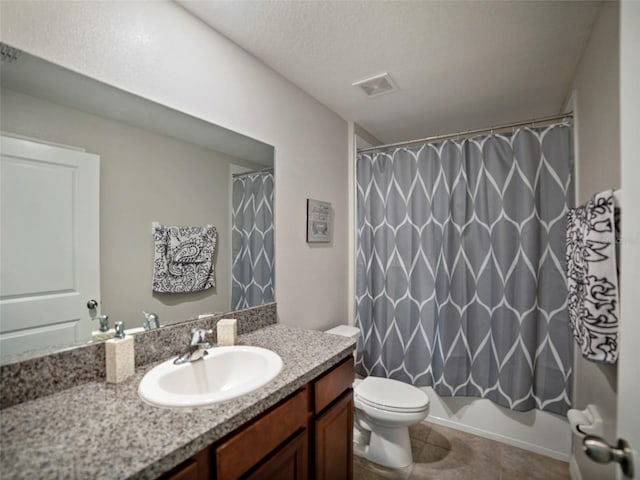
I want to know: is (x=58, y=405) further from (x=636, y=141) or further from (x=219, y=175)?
(x=636, y=141)

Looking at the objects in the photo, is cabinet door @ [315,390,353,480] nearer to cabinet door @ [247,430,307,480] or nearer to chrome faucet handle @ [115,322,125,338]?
cabinet door @ [247,430,307,480]

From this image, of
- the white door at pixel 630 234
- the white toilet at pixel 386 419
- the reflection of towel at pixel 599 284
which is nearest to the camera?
the white door at pixel 630 234

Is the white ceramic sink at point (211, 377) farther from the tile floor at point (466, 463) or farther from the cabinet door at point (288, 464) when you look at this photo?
the tile floor at point (466, 463)

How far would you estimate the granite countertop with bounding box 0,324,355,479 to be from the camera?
0.60m

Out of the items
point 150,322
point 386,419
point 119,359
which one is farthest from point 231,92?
point 386,419

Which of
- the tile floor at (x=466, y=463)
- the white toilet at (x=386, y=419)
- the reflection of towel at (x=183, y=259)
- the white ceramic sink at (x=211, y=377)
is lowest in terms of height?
the tile floor at (x=466, y=463)

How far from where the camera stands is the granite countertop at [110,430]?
60 centimetres

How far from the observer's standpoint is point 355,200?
2541 mm

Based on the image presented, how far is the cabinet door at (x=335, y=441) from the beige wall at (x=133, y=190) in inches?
27.5

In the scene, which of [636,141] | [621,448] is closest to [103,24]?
[636,141]

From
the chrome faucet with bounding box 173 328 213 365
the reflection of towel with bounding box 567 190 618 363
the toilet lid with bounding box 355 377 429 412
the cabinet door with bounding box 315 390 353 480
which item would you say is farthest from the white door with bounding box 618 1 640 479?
the toilet lid with bounding box 355 377 429 412

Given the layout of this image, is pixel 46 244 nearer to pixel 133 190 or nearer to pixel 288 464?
pixel 133 190

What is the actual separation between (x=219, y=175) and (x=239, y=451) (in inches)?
45.0

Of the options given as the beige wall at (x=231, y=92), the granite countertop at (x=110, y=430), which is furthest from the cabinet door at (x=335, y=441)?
the beige wall at (x=231, y=92)
